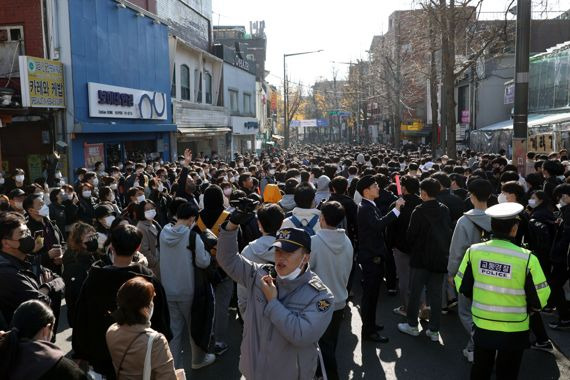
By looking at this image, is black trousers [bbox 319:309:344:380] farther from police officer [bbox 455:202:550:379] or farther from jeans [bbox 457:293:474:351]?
jeans [bbox 457:293:474:351]

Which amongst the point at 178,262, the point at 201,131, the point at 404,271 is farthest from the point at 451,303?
the point at 201,131

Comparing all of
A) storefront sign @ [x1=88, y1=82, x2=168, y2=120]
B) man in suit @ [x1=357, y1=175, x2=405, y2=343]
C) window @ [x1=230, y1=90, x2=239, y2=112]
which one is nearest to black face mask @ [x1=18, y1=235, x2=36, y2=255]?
man in suit @ [x1=357, y1=175, x2=405, y2=343]

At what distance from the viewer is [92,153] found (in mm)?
17547

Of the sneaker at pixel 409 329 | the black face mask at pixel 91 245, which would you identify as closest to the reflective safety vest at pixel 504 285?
the sneaker at pixel 409 329

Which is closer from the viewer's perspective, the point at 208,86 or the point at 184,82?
the point at 184,82

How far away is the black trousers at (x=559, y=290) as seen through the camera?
21.9 ft

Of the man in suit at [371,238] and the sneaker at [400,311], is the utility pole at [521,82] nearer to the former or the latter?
the sneaker at [400,311]

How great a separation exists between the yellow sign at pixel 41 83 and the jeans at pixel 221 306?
9674mm

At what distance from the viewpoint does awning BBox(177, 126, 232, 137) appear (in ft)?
83.7

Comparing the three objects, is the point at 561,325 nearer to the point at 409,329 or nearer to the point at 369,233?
the point at 409,329

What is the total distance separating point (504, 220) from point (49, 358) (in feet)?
10.9

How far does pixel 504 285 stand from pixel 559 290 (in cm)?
307

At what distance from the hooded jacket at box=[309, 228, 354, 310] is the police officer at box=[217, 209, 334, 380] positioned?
161cm

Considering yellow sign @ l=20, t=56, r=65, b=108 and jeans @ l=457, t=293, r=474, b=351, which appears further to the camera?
yellow sign @ l=20, t=56, r=65, b=108
